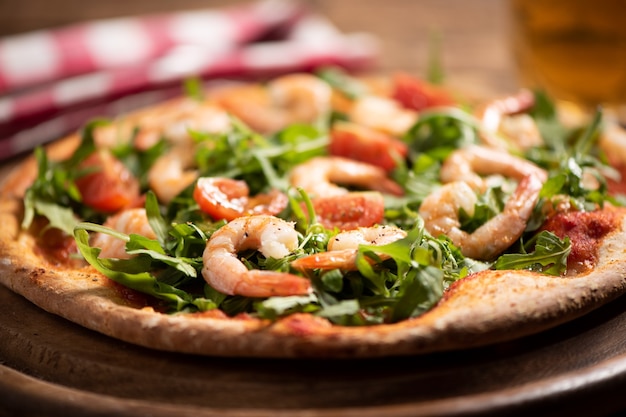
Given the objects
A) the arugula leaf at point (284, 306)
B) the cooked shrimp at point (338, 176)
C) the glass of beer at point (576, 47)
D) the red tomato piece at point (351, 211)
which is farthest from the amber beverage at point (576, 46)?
the arugula leaf at point (284, 306)

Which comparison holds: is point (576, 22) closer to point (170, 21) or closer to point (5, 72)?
point (170, 21)

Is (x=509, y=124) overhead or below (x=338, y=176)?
below

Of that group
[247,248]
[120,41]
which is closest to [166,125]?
[247,248]

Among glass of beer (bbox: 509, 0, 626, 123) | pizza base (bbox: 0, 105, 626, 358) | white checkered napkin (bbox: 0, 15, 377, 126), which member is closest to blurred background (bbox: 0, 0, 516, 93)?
white checkered napkin (bbox: 0, 15, 377, 126)

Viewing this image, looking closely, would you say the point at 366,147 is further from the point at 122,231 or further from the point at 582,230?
the point at 122,231

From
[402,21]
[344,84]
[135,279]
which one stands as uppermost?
[135,279]

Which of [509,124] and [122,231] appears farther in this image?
[509,124]

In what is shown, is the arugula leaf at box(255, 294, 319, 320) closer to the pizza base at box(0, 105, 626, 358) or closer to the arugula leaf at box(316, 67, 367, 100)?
the pizza base at box(0, 105, 626, 358)
